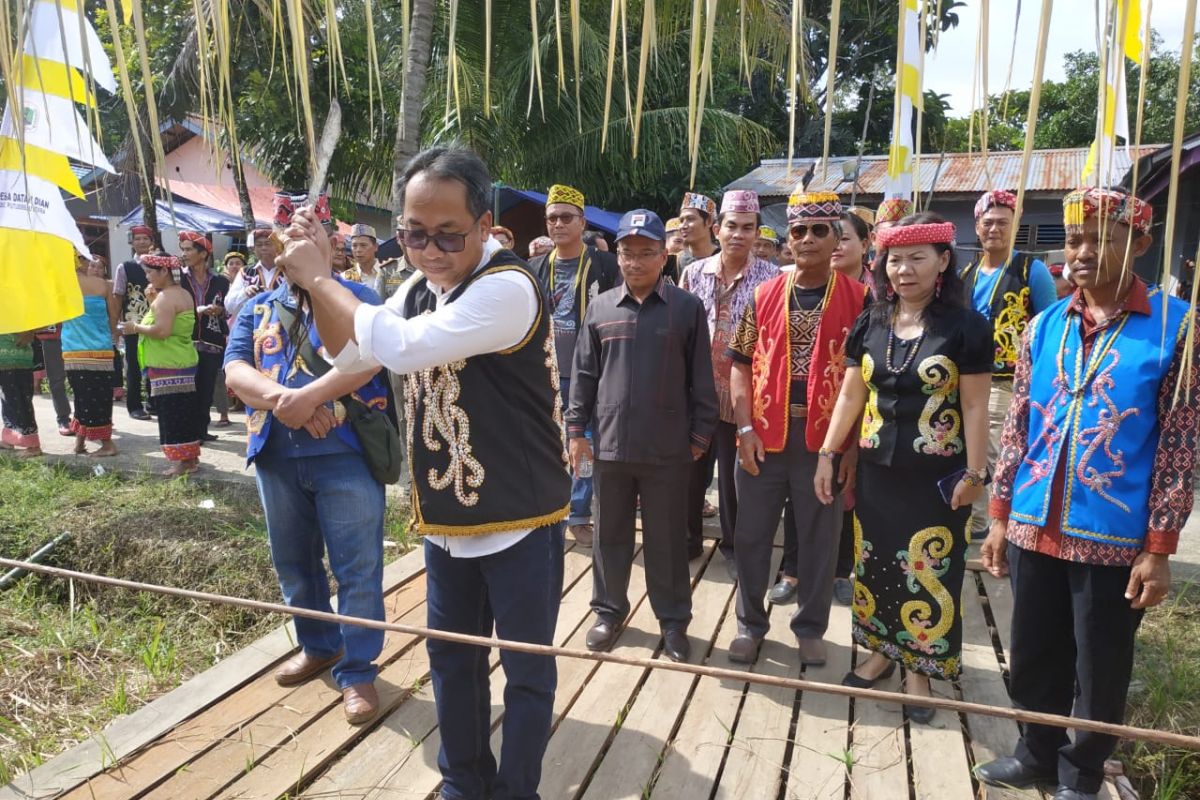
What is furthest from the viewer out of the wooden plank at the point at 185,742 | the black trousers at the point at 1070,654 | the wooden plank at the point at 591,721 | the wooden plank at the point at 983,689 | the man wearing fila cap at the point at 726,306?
the man wearing fila cap at the point at 726,306

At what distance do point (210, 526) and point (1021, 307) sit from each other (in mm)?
4476

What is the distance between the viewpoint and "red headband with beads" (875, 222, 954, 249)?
2.52 metres

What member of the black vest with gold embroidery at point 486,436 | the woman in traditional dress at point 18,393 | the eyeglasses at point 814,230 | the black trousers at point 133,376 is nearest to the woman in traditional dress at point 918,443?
the eyeglasses at point 814,230

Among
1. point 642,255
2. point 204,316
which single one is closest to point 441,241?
point 642,255

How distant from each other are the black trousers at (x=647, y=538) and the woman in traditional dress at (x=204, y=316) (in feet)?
16.4

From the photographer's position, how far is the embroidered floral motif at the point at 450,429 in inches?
76.5

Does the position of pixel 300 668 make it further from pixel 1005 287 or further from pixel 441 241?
pixel 1005 287

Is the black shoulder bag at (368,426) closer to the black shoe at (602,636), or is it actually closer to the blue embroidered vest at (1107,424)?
the black shoe at (602,636)

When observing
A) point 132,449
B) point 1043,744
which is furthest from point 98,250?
point 1043,744

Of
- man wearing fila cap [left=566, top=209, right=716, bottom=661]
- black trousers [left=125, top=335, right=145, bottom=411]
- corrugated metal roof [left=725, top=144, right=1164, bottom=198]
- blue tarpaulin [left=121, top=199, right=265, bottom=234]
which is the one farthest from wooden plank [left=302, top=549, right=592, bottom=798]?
blue tarpaulin [left=121, top=199, right=265, bottom=234]

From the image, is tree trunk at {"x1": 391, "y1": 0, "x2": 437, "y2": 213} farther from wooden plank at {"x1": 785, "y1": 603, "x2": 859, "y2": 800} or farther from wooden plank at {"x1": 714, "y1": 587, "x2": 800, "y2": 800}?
wooden plank at {"x1": 785, "y1": 603, "x2": 859, "y2": 800}

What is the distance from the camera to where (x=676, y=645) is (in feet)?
10.1

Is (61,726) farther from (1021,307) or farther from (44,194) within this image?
(1021,307)

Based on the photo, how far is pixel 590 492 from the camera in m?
4.45
